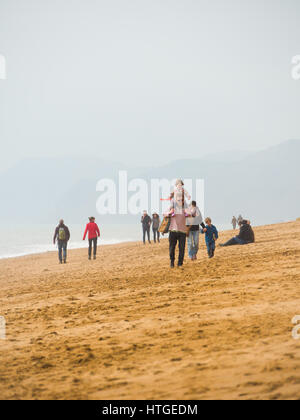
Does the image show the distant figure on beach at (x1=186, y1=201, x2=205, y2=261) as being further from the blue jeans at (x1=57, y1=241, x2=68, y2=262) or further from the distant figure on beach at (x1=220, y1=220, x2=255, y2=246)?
the blue jeans at (x1=57, y1=241, x2=68, y2=262)

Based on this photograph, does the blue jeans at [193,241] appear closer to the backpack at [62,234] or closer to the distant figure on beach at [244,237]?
the distant figure on beach at [244,237]

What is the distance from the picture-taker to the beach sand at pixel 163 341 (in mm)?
4137

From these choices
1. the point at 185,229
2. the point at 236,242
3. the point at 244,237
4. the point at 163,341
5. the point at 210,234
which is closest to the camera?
the point at 163,341

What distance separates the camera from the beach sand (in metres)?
4.14

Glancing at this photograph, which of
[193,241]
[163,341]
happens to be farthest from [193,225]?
[163,341]

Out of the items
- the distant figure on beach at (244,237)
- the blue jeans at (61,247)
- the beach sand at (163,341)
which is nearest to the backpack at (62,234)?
the blue jeans at (61,247)

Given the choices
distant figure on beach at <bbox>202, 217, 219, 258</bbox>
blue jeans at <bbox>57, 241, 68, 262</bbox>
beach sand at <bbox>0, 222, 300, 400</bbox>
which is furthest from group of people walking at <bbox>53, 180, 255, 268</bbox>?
beach sand at <bbox>0, 222, 300, 400</bbox>

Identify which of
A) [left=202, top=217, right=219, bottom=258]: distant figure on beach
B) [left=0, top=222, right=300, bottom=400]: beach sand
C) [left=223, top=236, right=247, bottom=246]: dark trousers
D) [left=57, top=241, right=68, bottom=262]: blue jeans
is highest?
[left=202, top=217, right=219, bottom=258]: distant figure on beach

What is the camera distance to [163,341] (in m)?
5.50

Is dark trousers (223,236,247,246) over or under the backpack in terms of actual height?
under

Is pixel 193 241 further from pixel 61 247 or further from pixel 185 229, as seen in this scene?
pixel 61 247

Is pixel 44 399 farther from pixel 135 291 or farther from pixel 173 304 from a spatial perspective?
pixel 135 291

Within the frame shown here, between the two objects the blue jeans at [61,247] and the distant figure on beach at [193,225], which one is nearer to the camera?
the distant figure on beach at [193,225]
